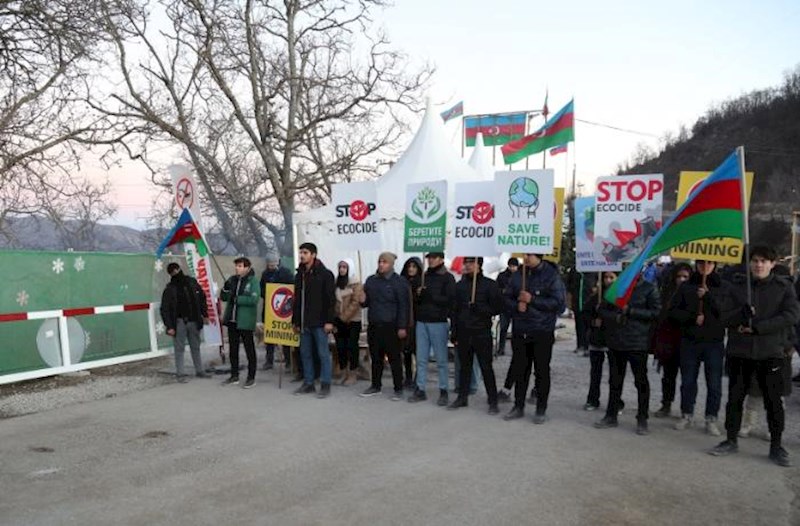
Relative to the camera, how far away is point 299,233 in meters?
14.6

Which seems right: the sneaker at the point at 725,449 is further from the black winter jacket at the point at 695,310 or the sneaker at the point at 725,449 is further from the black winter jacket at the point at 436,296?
the black winter jacket at the point at 436,296

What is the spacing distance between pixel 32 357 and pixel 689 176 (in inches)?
378

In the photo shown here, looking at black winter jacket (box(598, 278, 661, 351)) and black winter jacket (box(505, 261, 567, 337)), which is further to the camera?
black winter jacket (box(505, 261, 567, 337))

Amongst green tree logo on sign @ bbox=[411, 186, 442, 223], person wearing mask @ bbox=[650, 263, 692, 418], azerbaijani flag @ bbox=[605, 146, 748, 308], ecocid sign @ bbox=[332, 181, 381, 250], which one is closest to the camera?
azerbaijani flag @ bbox=[605, 146, 748, 308]

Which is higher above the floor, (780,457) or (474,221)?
(474,221)

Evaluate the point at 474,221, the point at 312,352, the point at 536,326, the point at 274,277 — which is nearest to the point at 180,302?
the point at 274,277

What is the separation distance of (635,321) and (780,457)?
1.89 metres

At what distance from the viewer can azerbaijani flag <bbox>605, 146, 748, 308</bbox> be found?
5977 millimetres

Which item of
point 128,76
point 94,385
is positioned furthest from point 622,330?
point 128,76

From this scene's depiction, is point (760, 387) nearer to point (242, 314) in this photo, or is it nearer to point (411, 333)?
point (411, 333)

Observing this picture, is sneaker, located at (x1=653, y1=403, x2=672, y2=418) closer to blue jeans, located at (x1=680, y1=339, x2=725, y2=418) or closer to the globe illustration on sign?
blue jeans, located at (x1=680, y1=339, x2=725, y2=418)

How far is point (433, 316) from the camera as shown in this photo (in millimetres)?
8430

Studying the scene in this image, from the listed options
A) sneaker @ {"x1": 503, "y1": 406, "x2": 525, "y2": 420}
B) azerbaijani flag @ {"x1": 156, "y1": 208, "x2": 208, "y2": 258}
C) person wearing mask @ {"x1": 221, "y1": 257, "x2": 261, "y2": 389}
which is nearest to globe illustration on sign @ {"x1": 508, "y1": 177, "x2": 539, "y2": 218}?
sneaker @ {"x1": 503, "y1": 406, "x2": 525, "y2": 420}

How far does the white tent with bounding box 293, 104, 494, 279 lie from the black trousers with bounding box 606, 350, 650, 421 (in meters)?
6.65
